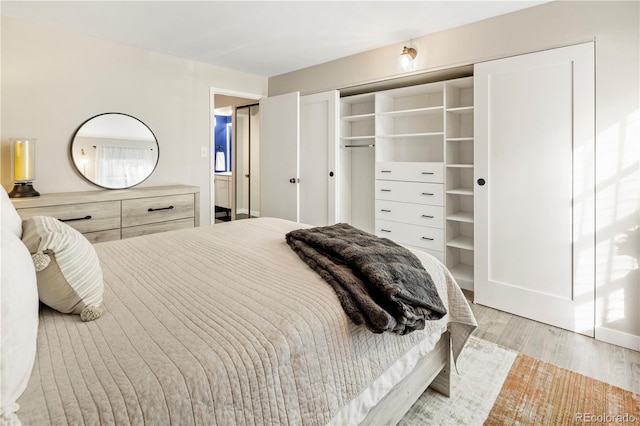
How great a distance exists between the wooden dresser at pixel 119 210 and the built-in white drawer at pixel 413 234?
202 centimetres

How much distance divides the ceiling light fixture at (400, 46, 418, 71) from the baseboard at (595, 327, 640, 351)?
2.60 m

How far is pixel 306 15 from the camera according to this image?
273cm

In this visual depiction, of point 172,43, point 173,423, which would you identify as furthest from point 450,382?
point 172,43

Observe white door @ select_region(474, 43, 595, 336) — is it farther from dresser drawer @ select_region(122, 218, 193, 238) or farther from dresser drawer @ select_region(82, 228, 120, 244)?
dresser drawer @ select_region(82, 228, 120, 244)

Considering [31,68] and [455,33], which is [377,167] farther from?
[31,68]

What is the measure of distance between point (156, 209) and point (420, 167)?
8.57 feet

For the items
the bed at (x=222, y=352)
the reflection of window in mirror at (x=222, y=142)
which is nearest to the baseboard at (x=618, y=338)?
the bed at (x=222, y=352)

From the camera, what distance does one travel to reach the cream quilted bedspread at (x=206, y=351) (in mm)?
696

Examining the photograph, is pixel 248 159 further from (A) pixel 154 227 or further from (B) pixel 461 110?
(B) pixel 461 110

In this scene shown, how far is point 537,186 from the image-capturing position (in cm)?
260

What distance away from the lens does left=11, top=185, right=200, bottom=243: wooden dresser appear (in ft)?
8.75

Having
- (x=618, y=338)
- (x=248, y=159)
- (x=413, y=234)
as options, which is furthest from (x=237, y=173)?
(x=618, y=338)

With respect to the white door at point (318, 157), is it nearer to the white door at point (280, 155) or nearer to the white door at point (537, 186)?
the white door at point (280, 155)

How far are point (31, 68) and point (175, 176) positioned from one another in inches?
59.4
